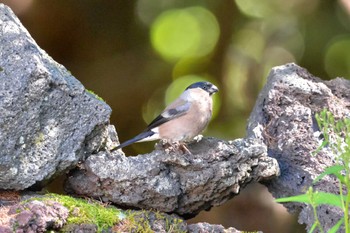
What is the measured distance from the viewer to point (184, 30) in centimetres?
762

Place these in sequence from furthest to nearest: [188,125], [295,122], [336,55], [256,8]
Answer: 1. [256,8]
2. [336,55]
3. [295,122]
4. [188,125]

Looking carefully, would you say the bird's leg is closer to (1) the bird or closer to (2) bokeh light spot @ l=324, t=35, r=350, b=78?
(1) the bird

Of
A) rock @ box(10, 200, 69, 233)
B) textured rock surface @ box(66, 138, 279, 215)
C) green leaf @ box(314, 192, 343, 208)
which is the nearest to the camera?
green leaf @ box(314, 192, 343, 208)

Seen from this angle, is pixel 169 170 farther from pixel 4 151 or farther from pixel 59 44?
pixel 59 44

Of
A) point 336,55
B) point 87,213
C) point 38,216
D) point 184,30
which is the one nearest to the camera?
point 38,216

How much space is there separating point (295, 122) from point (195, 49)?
309 cm

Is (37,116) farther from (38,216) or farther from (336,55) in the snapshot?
(336,55)

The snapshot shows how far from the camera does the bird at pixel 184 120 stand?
4323 millimetres

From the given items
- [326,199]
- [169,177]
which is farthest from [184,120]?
[326,199]

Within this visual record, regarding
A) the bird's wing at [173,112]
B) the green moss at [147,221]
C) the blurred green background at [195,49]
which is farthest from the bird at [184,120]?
the blurred green background at [195,49]

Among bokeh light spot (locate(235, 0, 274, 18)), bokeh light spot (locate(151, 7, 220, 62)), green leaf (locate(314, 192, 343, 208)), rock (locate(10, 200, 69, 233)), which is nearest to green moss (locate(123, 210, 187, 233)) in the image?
rock (locate(10, 200, 69, 233))

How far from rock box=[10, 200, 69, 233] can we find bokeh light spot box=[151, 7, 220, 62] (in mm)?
3914

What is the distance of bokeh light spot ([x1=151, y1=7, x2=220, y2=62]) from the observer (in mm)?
7301

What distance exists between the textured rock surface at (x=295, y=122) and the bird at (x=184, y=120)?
362 millimetres
